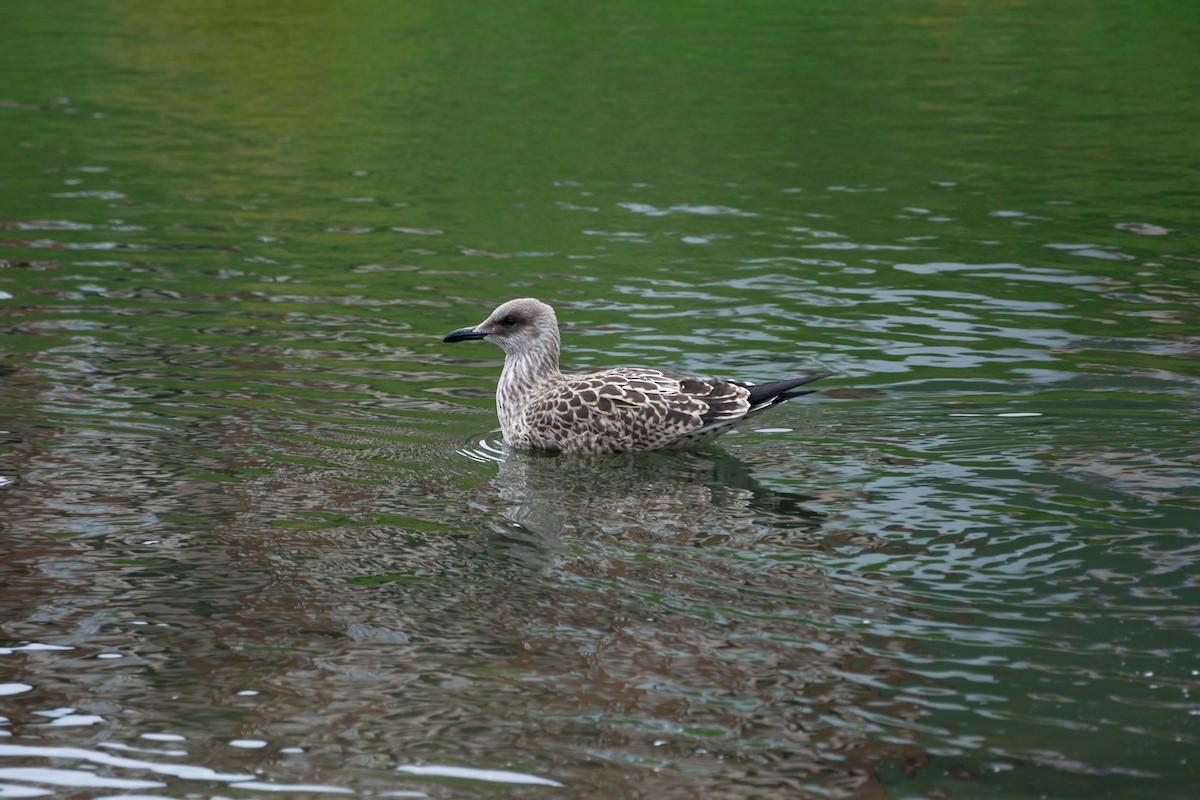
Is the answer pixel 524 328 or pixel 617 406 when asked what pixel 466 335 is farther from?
pixel 617 406

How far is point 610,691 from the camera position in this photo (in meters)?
7.71

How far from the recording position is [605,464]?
11.6 m

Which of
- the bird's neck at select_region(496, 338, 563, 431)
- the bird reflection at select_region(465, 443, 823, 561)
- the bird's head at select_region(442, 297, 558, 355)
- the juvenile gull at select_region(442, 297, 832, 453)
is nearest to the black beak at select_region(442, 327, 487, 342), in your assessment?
the juvenile gull at select_region(442, 297, 832, 453)

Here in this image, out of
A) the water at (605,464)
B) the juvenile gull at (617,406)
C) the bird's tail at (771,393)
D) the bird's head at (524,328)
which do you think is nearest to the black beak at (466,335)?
the juvenile gull at (617,406)

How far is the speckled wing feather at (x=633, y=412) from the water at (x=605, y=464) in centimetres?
27

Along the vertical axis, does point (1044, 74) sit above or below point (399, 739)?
above

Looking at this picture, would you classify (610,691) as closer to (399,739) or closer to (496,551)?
(399,739)

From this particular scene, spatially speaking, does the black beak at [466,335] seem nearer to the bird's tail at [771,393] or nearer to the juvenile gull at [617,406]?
the juvenile gull at [617,406]

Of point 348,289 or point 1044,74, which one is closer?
point 348,289

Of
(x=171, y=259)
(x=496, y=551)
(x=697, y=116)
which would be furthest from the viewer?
(x=697, y=116)

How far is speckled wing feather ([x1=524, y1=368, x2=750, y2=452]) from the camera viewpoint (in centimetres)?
1148

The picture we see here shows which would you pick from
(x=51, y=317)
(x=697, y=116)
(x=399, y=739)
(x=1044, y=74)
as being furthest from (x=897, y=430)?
(x=1044, y=74)

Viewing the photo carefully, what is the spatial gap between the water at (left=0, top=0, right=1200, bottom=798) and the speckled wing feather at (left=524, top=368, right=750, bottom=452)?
0.89 feet

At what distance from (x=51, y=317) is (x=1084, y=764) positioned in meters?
11.7
